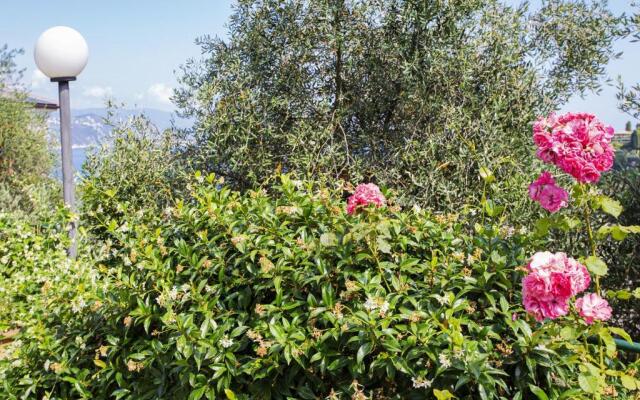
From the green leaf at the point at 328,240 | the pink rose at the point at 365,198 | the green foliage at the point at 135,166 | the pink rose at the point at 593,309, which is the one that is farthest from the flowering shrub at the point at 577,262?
the green foliage at the point at 135,166

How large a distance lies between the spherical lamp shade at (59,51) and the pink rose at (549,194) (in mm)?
5693

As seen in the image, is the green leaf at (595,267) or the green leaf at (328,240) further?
the green leaf at (328,240)

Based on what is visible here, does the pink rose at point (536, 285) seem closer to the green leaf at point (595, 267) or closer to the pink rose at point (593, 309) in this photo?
the pink rose at point (593, 309)

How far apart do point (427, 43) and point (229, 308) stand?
3.63 metres

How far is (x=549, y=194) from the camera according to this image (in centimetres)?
252

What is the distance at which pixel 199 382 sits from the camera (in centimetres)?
242

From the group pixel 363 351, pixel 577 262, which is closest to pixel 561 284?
pixel 577 262

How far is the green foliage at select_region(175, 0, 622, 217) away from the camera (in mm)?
5234

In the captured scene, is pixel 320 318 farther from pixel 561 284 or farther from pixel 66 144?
pixel 66 144

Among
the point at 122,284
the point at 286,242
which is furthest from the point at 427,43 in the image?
the point at 122,284

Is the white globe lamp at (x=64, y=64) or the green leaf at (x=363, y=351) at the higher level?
the white globe lamp at (x=64, y=64)

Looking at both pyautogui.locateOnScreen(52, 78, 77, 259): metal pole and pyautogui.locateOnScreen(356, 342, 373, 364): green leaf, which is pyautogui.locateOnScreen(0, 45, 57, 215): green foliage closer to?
pyautogui.locateOnScreen(52, 78, 77, 259): metal pole

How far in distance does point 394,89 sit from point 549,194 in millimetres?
3361

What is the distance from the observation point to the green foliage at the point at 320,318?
2.22 meters
